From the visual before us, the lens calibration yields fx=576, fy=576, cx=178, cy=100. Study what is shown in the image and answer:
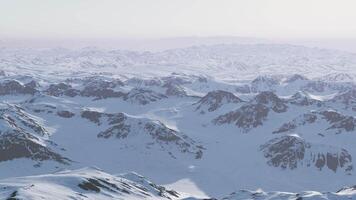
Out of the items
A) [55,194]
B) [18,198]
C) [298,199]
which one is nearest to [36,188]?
[55,194]

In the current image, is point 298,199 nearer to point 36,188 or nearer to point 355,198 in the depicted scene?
point 355,198

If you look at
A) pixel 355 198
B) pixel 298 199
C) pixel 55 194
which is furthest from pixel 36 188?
pixel 355 198

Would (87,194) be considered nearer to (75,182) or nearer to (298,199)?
(75,182)

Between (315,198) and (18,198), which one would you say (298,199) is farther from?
(18,198)

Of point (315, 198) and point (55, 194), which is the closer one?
point (55, 194)

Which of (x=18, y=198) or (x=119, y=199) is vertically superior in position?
(x=18, y=198)

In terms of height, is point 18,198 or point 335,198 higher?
point 18,198

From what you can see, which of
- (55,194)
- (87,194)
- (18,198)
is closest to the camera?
(18,198)

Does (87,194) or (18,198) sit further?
(87,194)

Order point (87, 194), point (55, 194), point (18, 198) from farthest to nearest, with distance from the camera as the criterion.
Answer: point (87, 194) < point (55, 194) < point (18, 198)
